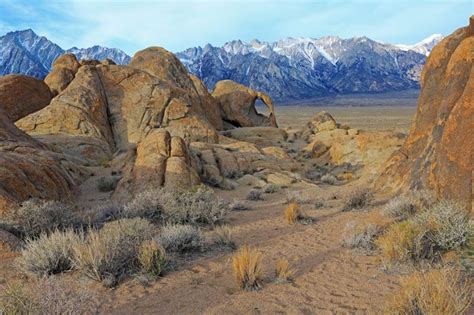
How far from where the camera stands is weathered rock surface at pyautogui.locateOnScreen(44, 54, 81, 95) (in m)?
34.8

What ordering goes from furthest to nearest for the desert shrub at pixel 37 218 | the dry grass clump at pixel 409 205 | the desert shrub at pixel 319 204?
the desert shrub at pixel 319 204, the dry grass clump at pixel 409 205, the desert shrub at pixel 37 218

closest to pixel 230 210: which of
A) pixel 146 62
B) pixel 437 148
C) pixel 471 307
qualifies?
pixel 437 148

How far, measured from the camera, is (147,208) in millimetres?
10852

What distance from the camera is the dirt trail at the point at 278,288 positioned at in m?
5.30

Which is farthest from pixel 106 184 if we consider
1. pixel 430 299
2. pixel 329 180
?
pixel 430 299

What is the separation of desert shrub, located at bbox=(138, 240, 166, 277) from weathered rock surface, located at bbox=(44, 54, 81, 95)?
31.8 meters

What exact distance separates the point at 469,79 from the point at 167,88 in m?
23.3

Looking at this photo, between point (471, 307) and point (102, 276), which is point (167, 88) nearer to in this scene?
point (102, 276)

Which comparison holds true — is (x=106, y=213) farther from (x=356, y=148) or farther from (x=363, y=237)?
(x=356, y=148)

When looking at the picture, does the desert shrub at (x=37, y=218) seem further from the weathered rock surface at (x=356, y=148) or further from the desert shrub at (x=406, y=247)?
the weathered rock surface at (x=356, y=148)

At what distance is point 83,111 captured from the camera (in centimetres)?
2566

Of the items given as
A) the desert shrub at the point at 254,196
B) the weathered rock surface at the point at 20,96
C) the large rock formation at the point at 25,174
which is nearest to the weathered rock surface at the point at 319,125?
the weathered rock surface at the point at 20,96

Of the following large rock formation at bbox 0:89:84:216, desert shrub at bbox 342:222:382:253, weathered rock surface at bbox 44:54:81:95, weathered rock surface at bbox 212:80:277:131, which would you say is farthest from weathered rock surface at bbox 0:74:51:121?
desert shrub at bbox 342:222:382:253

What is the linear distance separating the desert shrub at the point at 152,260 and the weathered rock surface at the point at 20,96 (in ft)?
87.0
